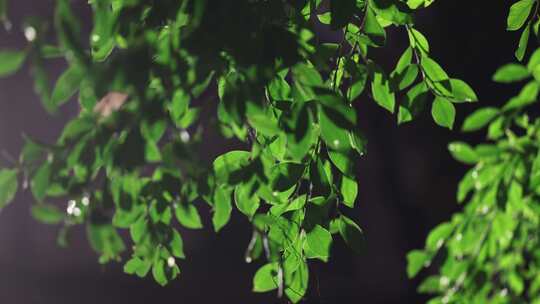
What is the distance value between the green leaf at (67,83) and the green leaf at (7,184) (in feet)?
0.30

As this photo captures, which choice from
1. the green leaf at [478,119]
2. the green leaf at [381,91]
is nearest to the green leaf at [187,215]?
the green leaf at [381,91]

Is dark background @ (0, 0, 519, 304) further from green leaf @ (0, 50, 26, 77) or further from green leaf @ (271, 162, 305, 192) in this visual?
green leaf @ (0, 50, 26, 77)

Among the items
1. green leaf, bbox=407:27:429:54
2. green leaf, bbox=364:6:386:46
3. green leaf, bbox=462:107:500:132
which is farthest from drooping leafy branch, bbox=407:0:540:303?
green leaf, bbox=364:6:386:46

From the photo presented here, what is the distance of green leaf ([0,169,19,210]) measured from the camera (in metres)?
0.72

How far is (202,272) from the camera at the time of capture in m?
3.96

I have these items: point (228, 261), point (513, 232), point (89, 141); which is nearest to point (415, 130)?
point (228, 261)

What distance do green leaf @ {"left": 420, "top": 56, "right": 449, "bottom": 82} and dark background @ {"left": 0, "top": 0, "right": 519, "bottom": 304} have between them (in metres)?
2.59

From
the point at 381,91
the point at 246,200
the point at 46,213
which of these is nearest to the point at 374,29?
the point at 381,91

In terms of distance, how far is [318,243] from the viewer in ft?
3.27

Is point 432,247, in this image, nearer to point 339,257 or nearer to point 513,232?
point 513,232

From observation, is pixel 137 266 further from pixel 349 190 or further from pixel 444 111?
pixel 444 111

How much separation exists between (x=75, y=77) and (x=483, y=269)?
1469 mm

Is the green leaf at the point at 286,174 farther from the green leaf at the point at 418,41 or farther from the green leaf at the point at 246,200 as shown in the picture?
the green leaf at the point at 418,41

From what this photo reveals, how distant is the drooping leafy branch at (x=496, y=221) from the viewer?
1.59 meters
